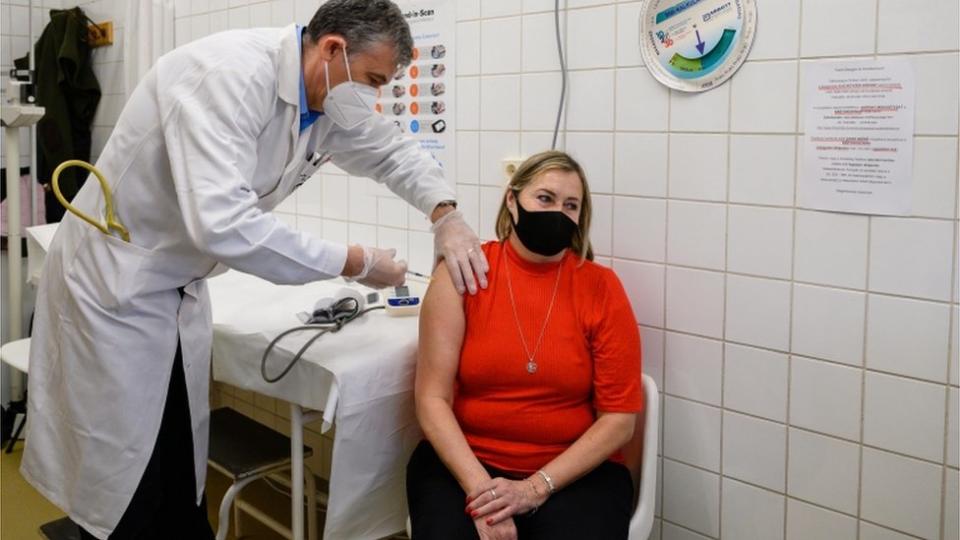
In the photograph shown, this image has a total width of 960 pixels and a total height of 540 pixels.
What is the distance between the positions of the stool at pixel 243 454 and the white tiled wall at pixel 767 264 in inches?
36.7

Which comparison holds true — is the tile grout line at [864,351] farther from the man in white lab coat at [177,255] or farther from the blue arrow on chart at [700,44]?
the man in white lab coat at [177,255]

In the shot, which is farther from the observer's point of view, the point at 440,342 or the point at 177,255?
the point at 440,342

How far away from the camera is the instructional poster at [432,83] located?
2.21 m

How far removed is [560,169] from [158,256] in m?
0.84

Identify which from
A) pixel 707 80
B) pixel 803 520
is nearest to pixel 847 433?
pixel 803 520

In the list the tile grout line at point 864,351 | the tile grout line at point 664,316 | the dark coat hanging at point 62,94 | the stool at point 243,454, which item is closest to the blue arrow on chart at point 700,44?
the tile grout line at point 664,316

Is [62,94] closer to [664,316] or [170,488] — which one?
[170,488]

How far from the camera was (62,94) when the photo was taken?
11.3 feet

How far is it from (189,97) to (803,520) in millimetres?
1504

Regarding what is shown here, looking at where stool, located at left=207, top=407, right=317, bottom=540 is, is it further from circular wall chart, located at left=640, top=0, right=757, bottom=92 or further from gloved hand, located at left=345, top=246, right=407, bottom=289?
circular wall chart, located at left=640, top=0, right=757, bottom=92

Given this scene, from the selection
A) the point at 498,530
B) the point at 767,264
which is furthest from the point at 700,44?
the point at 498,530

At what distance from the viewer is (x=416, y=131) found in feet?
7.62

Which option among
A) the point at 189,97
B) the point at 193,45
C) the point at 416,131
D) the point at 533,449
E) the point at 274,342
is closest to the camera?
the point at 189,97

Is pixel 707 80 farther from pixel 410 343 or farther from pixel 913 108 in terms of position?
pixel 410 343
